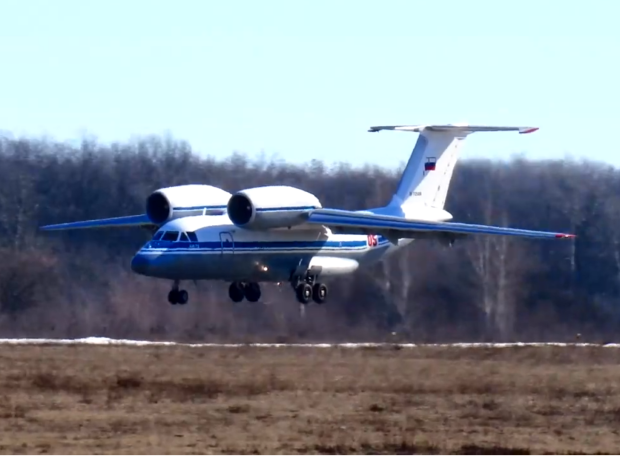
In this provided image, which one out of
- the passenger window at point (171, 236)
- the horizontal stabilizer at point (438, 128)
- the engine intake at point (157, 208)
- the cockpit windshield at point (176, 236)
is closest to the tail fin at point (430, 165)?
the horizontal stabilizer at point (438, 128)

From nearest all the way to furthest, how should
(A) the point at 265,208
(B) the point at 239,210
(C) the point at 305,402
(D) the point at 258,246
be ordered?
(C) the point at 305,402 → (A) the point at 265,208 → (B) the point at 239,210 → (D) the point at 258,246

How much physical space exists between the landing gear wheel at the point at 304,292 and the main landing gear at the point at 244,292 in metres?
1.17

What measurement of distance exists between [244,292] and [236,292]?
0.69 ft

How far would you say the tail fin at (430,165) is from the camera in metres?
36.0

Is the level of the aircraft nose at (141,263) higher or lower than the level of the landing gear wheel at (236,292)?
higher

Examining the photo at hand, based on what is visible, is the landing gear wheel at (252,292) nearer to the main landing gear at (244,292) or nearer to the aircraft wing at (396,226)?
the main landing gear at (244,292)

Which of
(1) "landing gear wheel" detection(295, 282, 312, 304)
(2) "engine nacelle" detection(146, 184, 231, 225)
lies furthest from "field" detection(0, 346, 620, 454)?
(1) "landing gear wheel" detection(295, 282, 312, 304)

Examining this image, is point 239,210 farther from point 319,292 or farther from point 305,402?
point 305,402

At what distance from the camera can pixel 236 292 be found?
35.2 metres

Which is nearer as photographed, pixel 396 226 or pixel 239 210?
pixel 239 210

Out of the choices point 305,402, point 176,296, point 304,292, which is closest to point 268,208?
point 304,292

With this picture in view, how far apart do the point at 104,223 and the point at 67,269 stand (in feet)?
23.7

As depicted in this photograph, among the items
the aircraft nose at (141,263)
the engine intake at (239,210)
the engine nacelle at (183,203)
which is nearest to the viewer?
the aircraft nose at (141,263)

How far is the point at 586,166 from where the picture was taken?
46781 millimetres
